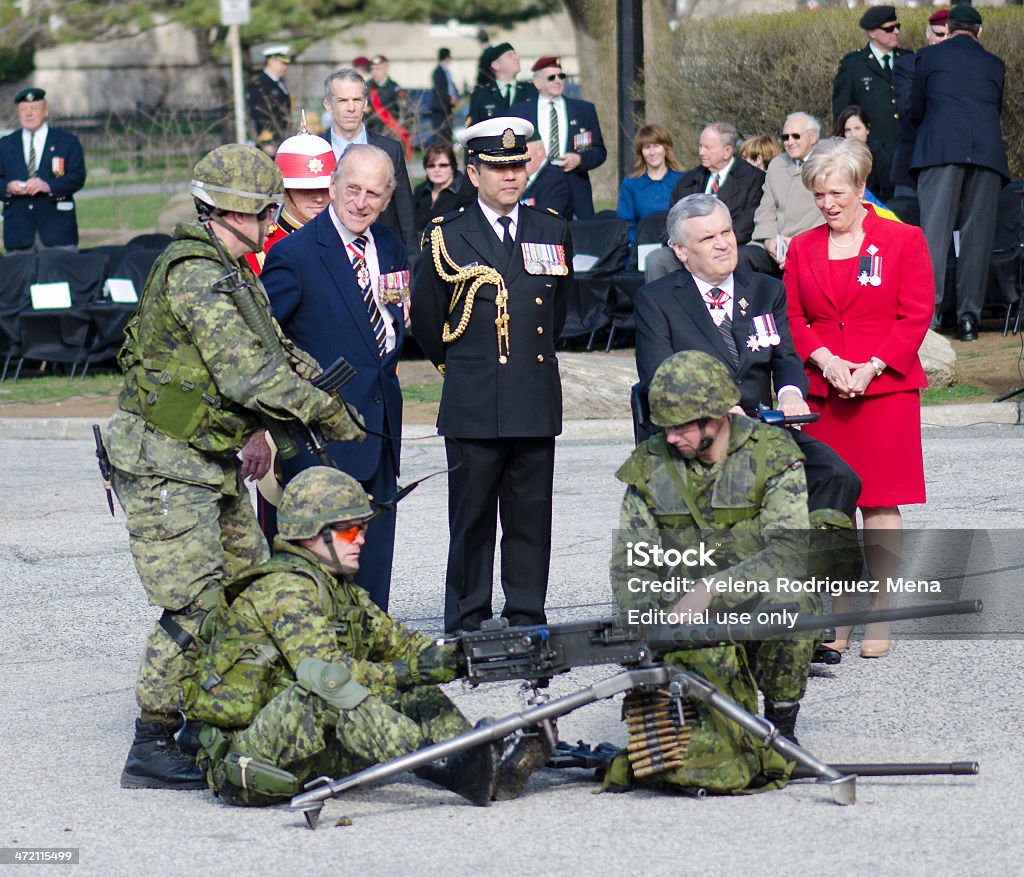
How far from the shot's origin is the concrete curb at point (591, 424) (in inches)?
495

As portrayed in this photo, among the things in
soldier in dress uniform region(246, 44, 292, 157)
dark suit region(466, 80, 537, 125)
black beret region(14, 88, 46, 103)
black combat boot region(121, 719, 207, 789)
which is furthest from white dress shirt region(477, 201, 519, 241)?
soldier in dress uniform region(246, 44, 292, 157)

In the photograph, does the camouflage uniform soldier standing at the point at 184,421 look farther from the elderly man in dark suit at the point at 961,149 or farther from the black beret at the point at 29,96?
the black beret at the point at 29,96

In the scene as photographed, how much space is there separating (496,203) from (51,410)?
8.40m

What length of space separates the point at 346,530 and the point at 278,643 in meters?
0.41

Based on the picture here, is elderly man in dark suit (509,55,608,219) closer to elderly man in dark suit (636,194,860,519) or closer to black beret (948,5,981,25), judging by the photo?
black beret (948,5,981,25)

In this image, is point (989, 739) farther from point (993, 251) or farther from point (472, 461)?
point (993, 251)

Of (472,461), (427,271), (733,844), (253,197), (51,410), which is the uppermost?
(253,197)

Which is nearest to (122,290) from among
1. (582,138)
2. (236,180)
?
(582,138)

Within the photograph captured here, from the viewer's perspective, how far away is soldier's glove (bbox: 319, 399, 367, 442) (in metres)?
5.91

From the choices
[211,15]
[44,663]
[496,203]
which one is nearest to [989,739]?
[496,203]

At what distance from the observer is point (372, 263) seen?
698cm

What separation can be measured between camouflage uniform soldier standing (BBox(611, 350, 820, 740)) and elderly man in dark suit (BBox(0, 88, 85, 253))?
12.6 metres

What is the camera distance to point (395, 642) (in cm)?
572

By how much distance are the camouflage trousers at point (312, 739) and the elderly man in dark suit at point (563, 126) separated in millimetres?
11123
